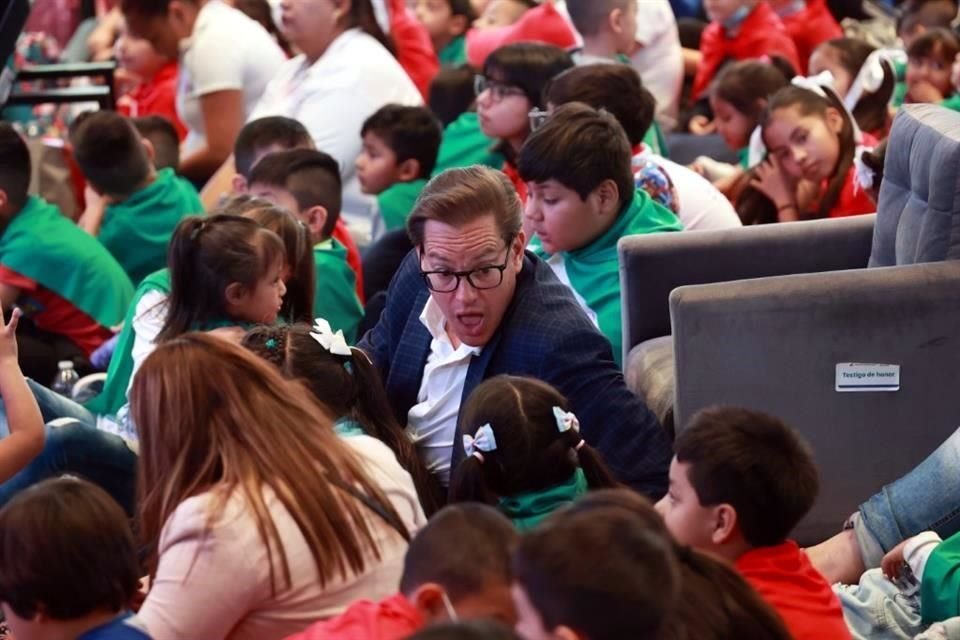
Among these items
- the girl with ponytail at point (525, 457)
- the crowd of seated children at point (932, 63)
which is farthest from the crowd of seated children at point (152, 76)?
the girl with ponytail at point (525, 457)

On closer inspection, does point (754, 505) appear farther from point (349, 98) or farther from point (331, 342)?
point (349, 98)

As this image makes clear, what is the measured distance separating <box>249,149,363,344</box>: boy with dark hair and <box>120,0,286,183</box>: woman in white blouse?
1.52 metres

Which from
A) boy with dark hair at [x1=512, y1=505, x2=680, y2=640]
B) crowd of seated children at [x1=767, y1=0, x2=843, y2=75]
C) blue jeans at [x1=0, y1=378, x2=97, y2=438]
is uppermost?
boy with dark hair at [x1=512, y1=505, x2=680, y2=640]

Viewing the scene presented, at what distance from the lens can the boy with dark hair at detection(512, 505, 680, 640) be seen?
5.16ft

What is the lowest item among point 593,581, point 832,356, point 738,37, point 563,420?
point 738,37

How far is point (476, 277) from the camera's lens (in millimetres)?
2760

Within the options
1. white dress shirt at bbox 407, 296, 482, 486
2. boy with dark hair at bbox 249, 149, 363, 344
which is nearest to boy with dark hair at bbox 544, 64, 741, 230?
boy with dark hair at bbox 249, 149, 363, 344

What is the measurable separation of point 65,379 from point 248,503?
84.1 inches

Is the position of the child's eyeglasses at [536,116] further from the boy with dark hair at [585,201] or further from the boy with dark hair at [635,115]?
the boy with dark hair at [585,201]

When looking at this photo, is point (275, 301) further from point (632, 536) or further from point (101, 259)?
point (632, 536)

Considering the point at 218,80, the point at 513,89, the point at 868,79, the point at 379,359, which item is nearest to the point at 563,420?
the point at 379,359

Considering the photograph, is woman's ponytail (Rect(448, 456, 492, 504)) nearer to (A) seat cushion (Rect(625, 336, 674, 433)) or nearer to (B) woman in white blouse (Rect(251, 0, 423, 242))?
(A) seat cushion (Rect(625, 336, 674, 433))

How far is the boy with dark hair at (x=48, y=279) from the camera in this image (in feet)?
13.7

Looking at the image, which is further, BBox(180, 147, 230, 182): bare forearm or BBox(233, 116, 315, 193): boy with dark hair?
BBox(180, 147, 230, 182): bare forearm
